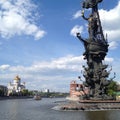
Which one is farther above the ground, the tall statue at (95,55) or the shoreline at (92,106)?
the tall statue at (95,55)

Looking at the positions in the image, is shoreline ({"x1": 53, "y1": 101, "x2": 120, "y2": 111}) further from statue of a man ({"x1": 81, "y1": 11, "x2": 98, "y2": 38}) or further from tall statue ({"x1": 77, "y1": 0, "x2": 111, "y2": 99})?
statue of a man ({"x1": 81, "y1": 11, "x2": 98, "y2": 38})

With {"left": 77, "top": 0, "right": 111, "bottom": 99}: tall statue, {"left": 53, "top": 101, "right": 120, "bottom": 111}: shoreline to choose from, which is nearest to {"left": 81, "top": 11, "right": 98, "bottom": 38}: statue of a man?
{"left": 77, "top": 0, "right": 111, "bottom": 99}: tall statue

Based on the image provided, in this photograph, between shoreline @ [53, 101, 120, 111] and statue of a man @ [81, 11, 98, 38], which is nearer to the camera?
shoreline @ [53, 101, 120, 111]

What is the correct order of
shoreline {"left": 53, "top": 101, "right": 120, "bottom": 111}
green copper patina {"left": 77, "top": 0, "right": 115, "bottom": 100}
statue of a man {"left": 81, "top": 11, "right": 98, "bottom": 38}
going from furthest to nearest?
statue of a man {"left": 81, "top": 11, "right": 98, "bottom": 38}, green copper patina {"left": 77, "top": 0, "right": 115, "bottom": 100}, shoreline {"left": 53, "top": 101, "right": 120, "bottom": 111}

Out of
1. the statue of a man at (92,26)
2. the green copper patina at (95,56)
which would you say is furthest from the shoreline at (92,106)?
the statue of a man at (92,26)

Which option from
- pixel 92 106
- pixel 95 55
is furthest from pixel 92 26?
pixel 92 106

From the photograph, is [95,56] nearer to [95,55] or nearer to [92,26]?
[95,55]

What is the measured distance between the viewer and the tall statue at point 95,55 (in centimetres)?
6575

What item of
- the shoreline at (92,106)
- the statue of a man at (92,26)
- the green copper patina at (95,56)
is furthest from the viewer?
the statue of a man at (92,26)

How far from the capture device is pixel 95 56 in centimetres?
6738

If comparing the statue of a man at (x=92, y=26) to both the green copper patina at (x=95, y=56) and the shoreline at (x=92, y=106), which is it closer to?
the green copper patina at (x=95, y=56)

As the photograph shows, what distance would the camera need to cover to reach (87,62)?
226 ft

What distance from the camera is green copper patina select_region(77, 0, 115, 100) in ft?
216

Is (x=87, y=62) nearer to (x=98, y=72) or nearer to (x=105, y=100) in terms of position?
(x=98, y=72)
